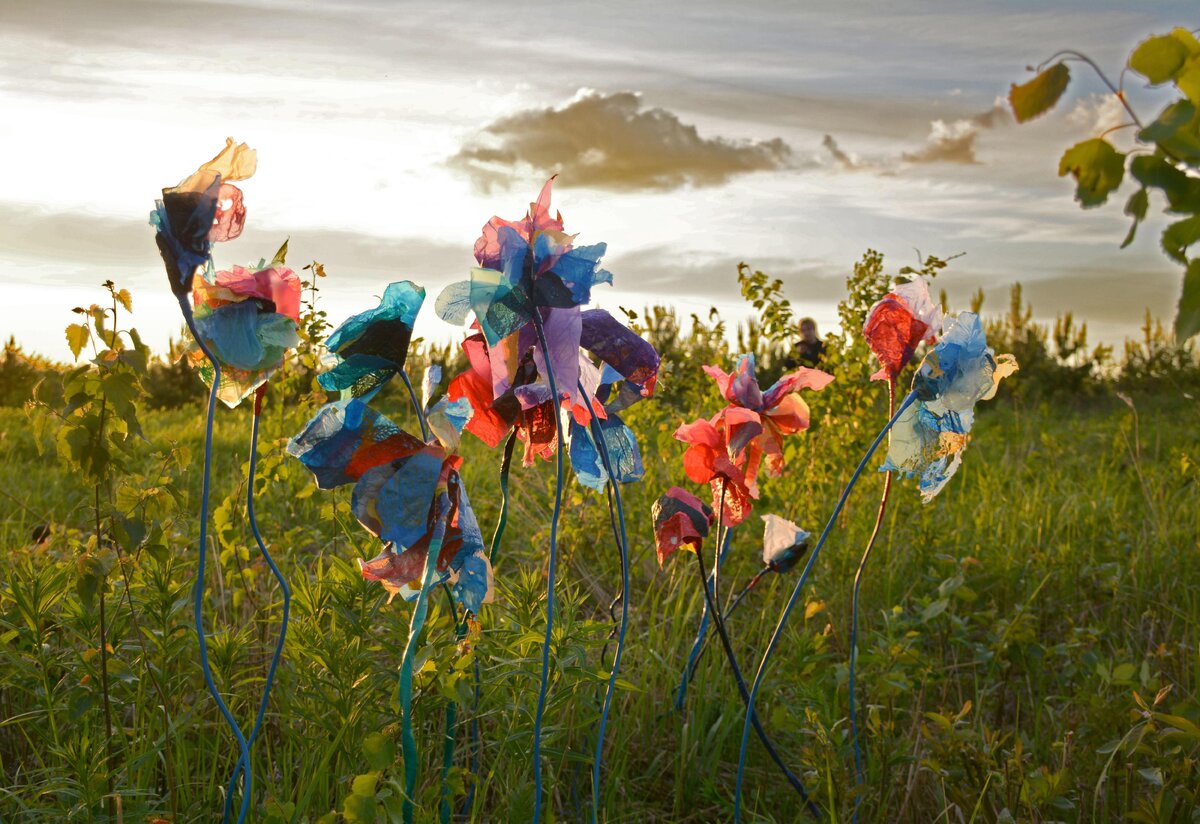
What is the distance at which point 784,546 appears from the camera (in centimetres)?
180

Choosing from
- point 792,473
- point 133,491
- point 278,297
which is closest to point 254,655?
point 133,491

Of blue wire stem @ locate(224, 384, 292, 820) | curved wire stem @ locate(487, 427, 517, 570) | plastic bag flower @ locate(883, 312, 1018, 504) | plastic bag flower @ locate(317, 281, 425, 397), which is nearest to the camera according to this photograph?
blue wire stem @ locate(224, 384, 292, 820)

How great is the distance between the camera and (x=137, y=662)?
207 cm

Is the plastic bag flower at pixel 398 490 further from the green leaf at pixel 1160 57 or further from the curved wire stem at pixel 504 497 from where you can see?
the green leaf at pixel 1160 57

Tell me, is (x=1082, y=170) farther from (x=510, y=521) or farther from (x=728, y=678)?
(x=510, y=521)

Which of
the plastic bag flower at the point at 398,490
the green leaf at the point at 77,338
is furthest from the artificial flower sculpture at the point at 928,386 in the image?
the green leaf at the point at 77,338

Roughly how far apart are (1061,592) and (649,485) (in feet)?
4.98

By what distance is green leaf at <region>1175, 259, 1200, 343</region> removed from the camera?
0.85 m

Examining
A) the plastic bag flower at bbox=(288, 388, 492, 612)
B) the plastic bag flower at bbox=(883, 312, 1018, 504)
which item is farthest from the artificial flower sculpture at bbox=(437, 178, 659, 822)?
the plastic bag flower at bbox=(883, 312, 1018, 504)

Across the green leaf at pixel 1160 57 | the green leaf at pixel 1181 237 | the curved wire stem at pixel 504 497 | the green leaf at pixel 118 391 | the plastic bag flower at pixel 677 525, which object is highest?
the green leaf at pixel 1160 57

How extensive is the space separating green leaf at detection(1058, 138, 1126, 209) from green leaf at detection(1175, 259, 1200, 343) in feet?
0.34

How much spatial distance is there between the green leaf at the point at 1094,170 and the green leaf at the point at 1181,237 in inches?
2.7

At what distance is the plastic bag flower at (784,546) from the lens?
1793 mm

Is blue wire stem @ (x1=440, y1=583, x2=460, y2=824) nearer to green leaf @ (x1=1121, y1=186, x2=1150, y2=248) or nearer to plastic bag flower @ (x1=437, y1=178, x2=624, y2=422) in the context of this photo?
plastic bag flower @ (x1=437, y1=178, x2=624, y2=422)
